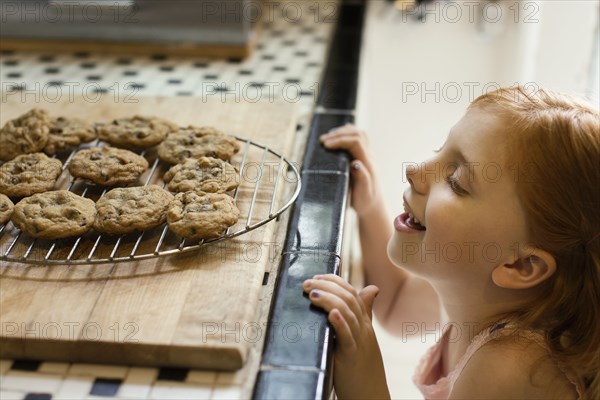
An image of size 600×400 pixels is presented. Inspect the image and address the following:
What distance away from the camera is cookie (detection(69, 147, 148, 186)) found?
3.61 ft

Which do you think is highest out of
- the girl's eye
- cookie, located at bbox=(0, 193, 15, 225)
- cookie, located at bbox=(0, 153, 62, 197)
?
the girl's eye

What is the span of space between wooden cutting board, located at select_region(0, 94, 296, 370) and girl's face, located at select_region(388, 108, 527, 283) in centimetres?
21

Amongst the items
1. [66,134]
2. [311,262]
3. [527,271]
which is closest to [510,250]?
[527,271]

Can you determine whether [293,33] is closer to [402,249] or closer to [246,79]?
[246,79]

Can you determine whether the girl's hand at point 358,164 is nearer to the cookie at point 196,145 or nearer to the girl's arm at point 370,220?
the girl's arm at point 370,220

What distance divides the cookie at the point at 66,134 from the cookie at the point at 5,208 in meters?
0.19

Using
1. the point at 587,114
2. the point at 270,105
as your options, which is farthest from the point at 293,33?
the point at 587,114

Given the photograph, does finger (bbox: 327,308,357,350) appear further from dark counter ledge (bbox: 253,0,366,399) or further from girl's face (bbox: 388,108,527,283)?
girl's face (bbox: 388,108,527,283)

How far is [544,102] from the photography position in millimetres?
961

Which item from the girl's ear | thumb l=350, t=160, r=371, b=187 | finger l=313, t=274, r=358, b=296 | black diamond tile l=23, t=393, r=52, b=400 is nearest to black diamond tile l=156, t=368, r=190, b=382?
black diamond tile l=23, t=393, r=52, b=400

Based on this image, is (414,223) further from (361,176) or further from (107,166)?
(107,166)

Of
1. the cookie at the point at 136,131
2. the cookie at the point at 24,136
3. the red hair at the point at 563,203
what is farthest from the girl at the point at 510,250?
the cookie at the point at 24,136

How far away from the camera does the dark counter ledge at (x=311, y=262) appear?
2.63 ft

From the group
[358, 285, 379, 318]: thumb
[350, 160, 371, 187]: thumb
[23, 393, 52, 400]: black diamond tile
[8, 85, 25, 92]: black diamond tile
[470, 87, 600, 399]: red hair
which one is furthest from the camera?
[8, 85, 25, 92]: black diamond tile
